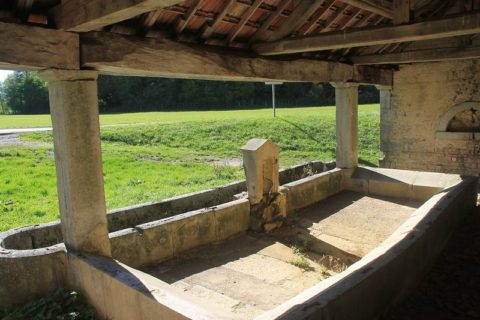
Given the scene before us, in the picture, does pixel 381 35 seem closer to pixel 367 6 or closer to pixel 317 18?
pixel 367 6

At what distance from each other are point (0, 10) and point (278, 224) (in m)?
5.39

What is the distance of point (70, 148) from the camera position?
4.33 metres

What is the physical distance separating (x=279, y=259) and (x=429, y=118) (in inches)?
274

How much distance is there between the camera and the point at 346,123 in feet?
30.4

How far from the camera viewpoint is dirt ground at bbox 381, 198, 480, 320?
13.1ft

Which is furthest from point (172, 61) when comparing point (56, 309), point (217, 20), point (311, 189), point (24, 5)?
point (311, 189)

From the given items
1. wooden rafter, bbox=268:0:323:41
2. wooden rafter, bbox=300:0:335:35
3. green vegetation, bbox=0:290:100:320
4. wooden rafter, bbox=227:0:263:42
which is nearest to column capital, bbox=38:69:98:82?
wooden rafter, bbox=227:0:263:42

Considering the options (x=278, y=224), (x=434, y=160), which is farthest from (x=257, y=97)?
(x=278, y=224)

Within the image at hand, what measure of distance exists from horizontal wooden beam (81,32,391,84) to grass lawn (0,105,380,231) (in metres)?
4.57

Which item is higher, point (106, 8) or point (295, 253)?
point (106, 8)

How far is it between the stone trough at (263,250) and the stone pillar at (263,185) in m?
0.02

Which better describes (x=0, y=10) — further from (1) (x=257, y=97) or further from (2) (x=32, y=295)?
(1) (x=257, y=97)

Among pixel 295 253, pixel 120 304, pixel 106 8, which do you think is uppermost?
pixel 106 8

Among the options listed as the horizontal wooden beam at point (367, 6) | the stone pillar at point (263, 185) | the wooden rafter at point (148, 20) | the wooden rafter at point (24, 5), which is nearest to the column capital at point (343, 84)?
the stone pillar at point (263, 185)
